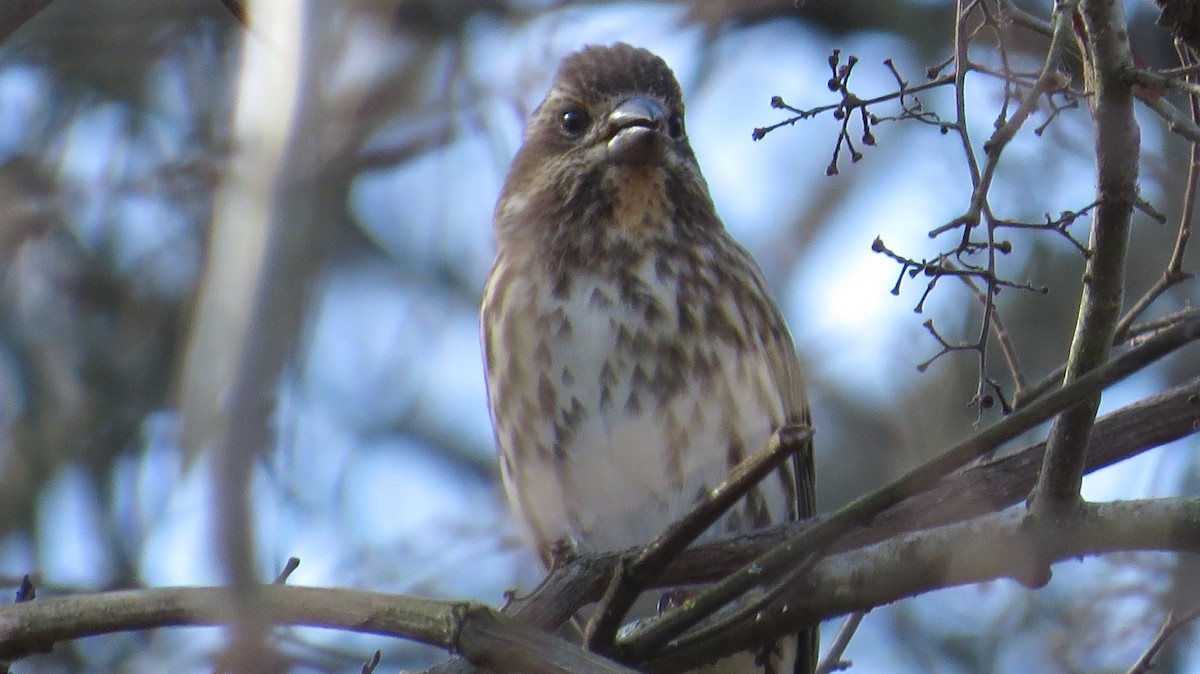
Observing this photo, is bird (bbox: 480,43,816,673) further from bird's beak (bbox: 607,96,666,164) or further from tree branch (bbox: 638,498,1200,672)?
tree branch (bbox: 638,498,1200,672)

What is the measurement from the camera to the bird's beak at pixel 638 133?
5438mm

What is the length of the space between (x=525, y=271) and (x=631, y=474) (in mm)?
808

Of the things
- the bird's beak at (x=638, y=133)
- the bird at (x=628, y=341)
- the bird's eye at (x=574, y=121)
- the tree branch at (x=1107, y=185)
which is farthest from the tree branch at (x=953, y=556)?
the bird's eye at (x=574, y=121)

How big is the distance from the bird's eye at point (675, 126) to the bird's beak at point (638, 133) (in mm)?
91

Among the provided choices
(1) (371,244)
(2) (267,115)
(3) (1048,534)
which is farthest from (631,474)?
(1) (371,244)

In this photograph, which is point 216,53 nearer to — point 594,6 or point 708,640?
point 594,6

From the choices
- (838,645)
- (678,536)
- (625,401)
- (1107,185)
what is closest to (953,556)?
(678,536)

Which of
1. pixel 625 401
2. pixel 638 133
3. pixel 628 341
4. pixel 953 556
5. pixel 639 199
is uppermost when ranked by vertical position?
pixel 638 133

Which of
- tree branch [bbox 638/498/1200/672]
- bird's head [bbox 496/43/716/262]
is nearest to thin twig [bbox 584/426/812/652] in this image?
tree branch [bbox 638/498/1200/672]

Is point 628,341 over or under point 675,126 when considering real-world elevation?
under

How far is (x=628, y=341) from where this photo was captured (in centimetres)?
522

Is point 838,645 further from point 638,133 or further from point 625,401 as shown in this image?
point 638,133

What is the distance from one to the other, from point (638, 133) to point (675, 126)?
31 cm

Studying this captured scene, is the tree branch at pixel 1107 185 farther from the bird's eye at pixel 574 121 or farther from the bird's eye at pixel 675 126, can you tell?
the bird's eye at pixel 574 121
